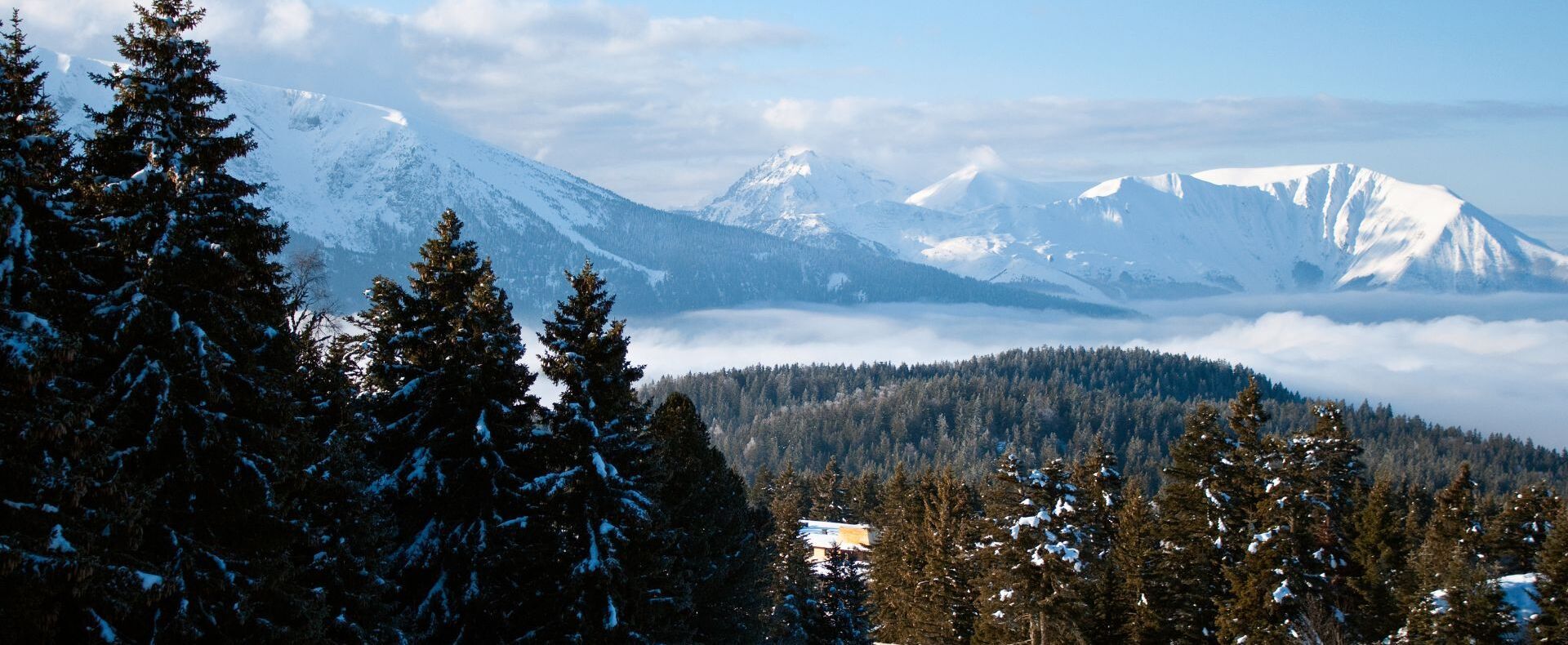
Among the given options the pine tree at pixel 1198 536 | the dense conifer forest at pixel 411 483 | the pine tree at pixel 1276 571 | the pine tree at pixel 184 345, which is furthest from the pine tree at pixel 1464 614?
the pine tree at pixel 184 345

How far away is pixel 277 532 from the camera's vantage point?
16484 millimetres

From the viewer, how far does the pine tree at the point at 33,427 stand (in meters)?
12.0

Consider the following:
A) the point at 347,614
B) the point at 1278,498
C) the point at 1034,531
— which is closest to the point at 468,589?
the point at 347,614

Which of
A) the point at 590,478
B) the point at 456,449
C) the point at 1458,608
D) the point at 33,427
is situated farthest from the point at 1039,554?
the point at 33,427

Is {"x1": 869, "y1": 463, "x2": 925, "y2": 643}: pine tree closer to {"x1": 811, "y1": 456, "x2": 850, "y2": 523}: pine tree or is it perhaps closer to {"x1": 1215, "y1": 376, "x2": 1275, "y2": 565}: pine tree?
{"x1": 1215, "y1": 376, "x2": 1275, "y2": 565}: pine tree

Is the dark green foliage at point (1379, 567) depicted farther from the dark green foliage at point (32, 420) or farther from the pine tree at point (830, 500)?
the pine tree at point (830, 500)

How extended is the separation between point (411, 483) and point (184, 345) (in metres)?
8.48

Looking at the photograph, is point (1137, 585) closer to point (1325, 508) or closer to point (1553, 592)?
point (1325, 508)

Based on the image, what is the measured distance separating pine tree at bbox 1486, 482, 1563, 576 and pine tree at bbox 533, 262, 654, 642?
157 ft

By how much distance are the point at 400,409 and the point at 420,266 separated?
3123mm

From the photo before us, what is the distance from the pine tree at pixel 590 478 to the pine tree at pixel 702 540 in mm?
1930

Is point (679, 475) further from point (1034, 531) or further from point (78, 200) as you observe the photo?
point (78, 200)

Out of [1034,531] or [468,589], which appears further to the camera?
[1034,531]

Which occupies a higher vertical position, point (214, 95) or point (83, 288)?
point (214, 95)
